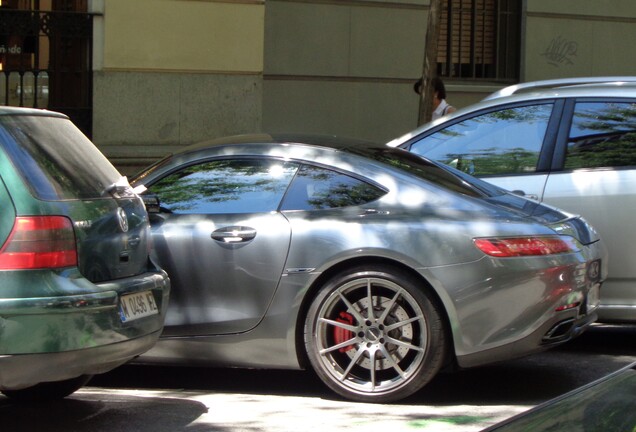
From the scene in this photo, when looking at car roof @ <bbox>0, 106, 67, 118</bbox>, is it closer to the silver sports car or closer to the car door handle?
the silver sports car

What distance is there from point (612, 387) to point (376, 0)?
13.3 meters

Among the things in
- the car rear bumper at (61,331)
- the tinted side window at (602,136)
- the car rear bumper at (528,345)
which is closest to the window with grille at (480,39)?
the tinted side window at (602,136)

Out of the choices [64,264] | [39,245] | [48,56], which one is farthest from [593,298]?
[48,56]

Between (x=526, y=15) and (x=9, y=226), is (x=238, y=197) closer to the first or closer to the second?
(x=9, y=226)

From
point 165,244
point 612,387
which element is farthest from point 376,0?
point 612,387

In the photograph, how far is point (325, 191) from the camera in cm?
621

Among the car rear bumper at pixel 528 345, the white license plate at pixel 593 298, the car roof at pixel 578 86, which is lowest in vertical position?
the car rear bumper at pixel 528 345

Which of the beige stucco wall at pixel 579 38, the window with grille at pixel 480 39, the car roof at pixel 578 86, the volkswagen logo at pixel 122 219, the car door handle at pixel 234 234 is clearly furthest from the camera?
the window with grille at pixel 480 39

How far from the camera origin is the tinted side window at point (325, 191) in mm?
6145

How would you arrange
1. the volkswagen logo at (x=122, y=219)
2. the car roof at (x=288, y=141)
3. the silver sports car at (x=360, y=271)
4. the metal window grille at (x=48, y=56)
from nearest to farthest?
the volkswagen logo at (x=122, y=219) < the silver sports car at (x=360, y=271) < the car roof at (x=288, y=141) < the metal window grille at (x=48, y=56)

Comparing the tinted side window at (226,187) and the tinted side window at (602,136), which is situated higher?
the tinted side window at (602,136)

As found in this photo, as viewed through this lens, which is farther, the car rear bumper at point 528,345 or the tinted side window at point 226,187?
the tinted side window at point 226,187

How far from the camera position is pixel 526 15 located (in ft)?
53.8

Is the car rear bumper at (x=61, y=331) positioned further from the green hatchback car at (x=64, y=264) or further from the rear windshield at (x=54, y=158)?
the rear windshield at (x=54, y=158)
